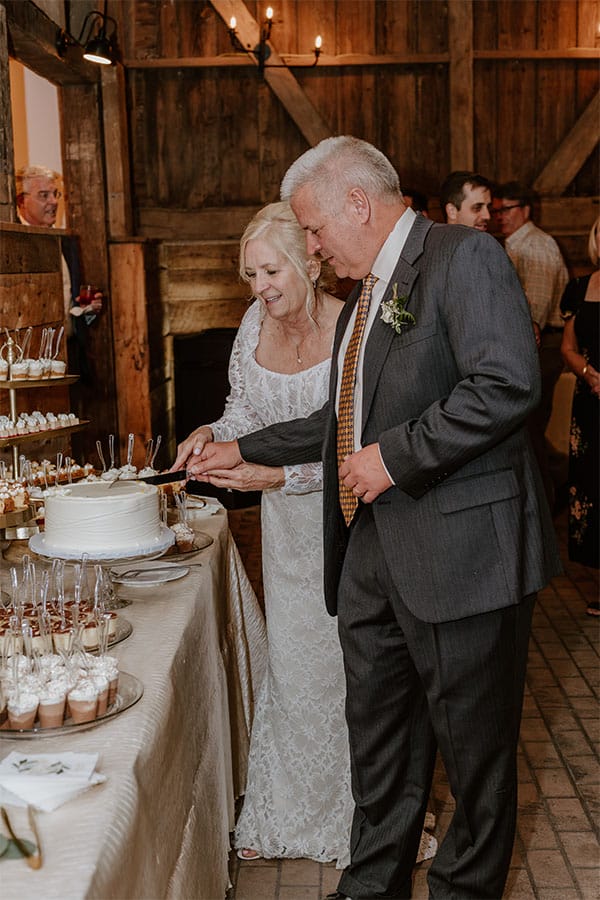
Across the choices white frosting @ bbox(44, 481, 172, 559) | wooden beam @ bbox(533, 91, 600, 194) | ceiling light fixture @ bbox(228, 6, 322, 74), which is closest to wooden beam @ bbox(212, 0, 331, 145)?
ceiling light fixture @ bbox(228, 6, 322, 74)

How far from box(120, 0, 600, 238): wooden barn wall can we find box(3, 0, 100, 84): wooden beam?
77 cm

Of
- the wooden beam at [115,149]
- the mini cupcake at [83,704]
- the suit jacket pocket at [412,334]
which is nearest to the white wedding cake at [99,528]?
the mini cupcake at [83,704]

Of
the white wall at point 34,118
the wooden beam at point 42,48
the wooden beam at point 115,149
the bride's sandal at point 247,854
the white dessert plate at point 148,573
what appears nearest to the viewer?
the white dessert plate at point 148,573

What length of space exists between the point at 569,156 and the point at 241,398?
5.17m

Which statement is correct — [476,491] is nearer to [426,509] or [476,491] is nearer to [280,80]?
[426,509]

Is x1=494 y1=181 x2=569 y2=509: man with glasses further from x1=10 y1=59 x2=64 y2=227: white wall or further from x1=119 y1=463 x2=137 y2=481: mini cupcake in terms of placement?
x1=10 y1=59 x2=64 y2=227: white wall

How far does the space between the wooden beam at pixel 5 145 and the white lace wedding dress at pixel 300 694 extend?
182 centimetres

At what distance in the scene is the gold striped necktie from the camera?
2.29 metres

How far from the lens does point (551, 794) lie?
10.8 feet

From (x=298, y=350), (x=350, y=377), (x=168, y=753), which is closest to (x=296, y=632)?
(x=298, y=350)

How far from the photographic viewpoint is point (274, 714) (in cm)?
297

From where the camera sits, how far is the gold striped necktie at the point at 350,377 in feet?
7.50

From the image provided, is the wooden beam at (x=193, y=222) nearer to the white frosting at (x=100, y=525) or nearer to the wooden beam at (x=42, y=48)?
the wooden beam at (x=42, y=48)

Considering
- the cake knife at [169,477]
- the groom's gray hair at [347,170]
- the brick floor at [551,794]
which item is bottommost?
the brick floor at [551,794]
